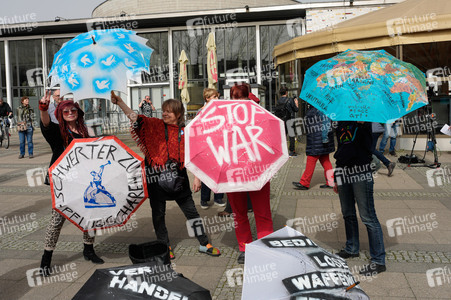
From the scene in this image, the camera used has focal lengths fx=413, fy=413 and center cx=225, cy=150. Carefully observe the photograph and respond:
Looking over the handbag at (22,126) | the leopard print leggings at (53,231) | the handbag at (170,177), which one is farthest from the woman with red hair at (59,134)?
the handbag at (22,126)

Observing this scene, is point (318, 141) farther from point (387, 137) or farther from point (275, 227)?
point (387, 137)

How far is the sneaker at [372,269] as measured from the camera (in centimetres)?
392

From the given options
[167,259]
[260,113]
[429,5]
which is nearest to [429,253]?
[260,113]

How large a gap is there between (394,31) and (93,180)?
33.0ft

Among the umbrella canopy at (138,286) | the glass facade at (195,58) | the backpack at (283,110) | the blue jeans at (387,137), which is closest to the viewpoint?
the umbrella canopy at (138,286)

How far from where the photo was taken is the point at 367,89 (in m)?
3.39

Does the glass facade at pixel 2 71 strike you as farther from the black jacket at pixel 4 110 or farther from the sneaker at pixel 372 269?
the sneaker at pixel 372 269

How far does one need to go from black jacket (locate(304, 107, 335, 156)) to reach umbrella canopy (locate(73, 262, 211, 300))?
5.85 m

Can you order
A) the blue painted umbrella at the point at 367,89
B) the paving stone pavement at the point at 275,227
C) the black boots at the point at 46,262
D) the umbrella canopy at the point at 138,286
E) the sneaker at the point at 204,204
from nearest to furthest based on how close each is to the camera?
the umbrella canopy at the point at 138,286, the blue painted umbrella at the point at 367,89, the paving stone pavement at the point at 275,227, the black boots at the point at 46,262, the sneaker at the point at 204,204

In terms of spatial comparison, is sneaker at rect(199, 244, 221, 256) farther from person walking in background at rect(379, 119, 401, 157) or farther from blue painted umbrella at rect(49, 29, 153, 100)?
person walking in background at rect(379, 119, 401, 157)

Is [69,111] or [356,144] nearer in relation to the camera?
[356,144]

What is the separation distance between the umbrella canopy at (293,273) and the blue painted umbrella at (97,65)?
2.14 m

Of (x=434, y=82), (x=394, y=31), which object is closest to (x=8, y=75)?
(x=394, y=31)

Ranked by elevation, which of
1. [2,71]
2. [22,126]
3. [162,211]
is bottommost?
[162,211]
